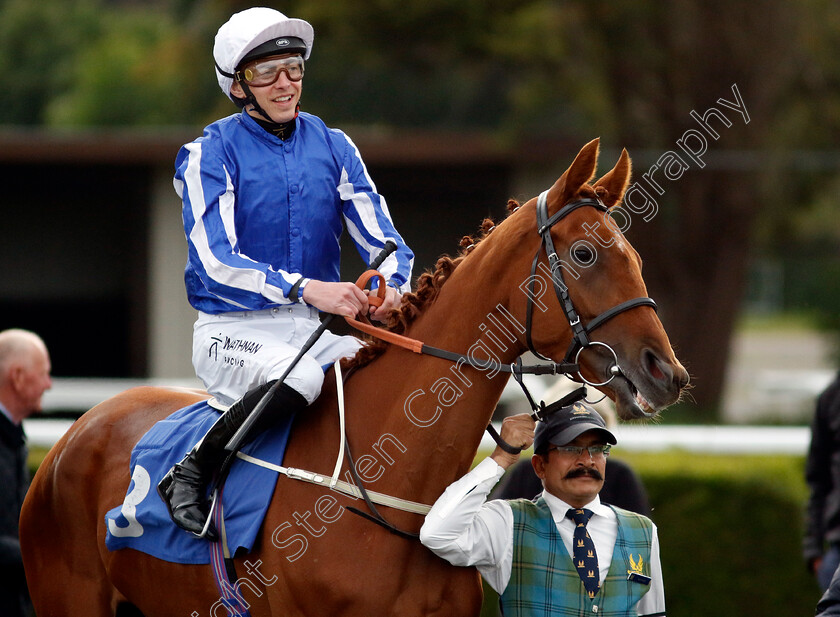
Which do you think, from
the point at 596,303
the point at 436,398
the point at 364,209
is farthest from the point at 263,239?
the point at 596,303

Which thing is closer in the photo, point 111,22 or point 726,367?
point 726,367

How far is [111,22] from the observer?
24.8 m

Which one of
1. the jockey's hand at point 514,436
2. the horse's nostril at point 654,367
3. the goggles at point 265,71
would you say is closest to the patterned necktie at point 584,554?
the jockey's hand at point 514,436

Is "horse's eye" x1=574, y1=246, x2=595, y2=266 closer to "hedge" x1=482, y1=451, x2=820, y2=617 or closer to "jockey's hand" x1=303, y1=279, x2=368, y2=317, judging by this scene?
"jockey's hand" x1=303, y1=279, x2=368, y2=317

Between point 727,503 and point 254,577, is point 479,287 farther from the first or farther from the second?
point 727,503

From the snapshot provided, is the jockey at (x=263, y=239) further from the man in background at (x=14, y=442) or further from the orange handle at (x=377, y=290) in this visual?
the man in background at (x=14, y=442)

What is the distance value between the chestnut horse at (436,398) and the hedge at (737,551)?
3.20m

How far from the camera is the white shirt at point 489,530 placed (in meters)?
2.82

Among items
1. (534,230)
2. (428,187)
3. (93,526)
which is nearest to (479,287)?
(534,230)

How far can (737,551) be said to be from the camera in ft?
19.6

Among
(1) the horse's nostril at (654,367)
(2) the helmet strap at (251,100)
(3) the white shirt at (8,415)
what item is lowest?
(3) the white shirt at (8,415)

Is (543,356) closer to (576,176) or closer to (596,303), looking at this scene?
(596,303)

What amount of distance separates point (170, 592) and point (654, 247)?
34.3 feet

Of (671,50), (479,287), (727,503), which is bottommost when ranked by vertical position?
(727,503)
